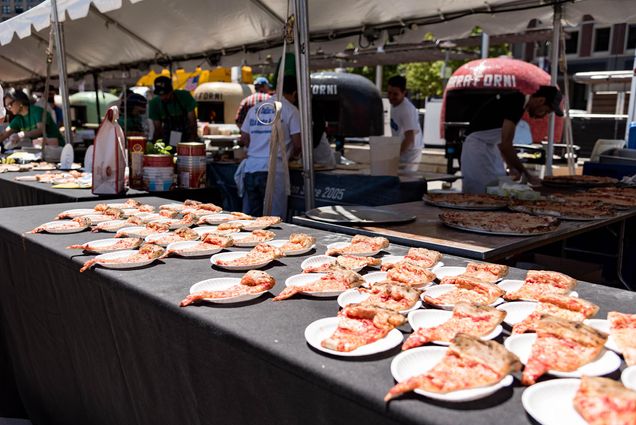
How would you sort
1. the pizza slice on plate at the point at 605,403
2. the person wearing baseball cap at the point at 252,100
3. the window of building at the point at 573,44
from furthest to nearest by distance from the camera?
the window of building at the point at 573,44, the person wearing baseball cap at the point at 252,100, the pizza slice on plate at the point at 605,403

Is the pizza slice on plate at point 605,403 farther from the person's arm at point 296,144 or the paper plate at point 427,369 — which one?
the person's arm at point 296,144

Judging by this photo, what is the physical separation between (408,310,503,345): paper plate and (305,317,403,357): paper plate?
0.21ft

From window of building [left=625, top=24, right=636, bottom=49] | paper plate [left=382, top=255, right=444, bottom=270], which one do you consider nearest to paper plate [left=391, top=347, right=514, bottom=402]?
paper plate [left=382, top=255, right=444, bottom=270]

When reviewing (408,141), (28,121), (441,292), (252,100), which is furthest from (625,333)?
(28,121)

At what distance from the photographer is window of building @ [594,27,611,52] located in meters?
24.9

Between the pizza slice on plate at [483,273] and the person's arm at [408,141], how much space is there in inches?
186

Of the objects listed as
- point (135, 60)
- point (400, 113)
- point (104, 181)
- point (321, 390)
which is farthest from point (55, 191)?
point (135, 60)

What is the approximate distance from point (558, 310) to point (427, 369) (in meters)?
0.49

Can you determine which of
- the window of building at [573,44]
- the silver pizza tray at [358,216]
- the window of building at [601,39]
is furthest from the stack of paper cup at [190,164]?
the window of building at [601,39]

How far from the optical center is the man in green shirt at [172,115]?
6641mm

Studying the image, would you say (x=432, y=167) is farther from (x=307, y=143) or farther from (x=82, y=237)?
(x=82, y=237)

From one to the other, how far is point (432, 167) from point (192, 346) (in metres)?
12.6

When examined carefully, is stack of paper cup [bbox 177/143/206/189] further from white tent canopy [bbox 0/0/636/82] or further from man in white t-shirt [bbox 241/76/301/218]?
white tent canopy [bbox 0/0/636/82]

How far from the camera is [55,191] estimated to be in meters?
3.65
